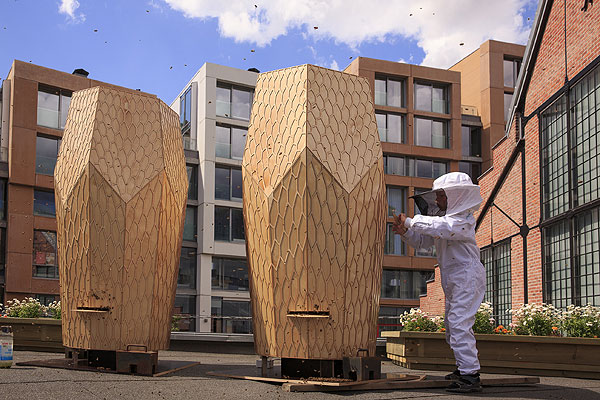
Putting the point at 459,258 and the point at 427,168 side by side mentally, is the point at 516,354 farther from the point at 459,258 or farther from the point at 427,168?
the point at 427,168

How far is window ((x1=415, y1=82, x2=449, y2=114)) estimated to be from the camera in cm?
4044

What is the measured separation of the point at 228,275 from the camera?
123ft

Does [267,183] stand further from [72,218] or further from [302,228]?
[72,218]

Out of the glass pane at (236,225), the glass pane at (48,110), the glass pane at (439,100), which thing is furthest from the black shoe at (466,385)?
the glass pane at (439,100)

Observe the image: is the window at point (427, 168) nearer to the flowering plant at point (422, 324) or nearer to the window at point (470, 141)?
the window at point (470, 141)

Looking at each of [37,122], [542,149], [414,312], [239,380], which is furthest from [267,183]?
[37,122]

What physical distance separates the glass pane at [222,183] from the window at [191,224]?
1584 mm

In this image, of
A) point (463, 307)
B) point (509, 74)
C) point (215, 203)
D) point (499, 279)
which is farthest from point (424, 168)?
point (463, 307)

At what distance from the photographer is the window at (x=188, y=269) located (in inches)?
1449

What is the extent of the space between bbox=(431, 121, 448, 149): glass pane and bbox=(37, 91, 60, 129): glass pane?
21.3 meters

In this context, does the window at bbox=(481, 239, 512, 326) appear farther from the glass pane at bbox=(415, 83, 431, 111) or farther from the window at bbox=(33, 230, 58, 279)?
the glass pane at bbox=(415, 83, 431, 111)

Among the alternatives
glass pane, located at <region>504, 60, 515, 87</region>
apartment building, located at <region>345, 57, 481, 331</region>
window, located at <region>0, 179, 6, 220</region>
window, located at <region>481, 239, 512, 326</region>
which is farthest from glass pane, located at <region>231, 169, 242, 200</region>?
window, located at <region>481, 239, 512, 326</region>

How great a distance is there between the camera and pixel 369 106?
22.5ft

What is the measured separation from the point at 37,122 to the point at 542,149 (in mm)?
26465
